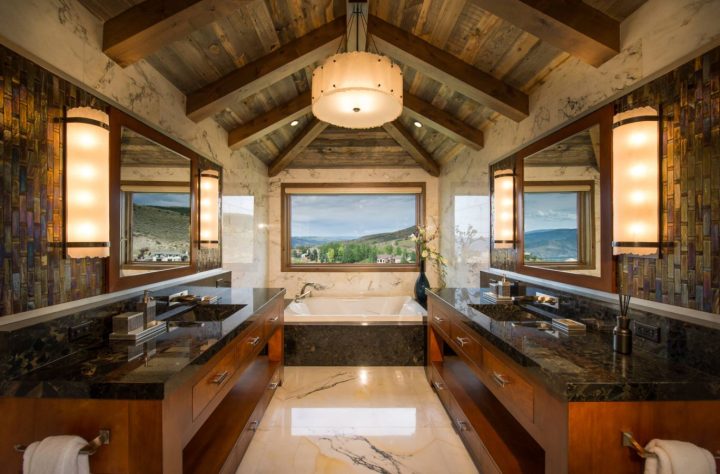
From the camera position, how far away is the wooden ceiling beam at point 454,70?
2.39 m

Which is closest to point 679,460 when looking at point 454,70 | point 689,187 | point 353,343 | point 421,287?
point 689,187

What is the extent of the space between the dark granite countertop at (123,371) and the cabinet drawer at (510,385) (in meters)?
1.28

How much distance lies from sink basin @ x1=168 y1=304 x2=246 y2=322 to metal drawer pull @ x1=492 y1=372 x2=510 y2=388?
1550 millimetres

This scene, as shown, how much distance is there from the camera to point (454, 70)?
7.92 feet

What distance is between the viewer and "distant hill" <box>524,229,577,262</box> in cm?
192

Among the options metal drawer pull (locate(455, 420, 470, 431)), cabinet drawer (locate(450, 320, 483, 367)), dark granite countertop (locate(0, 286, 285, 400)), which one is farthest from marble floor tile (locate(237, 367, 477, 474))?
dark granite countertop (locate(0, 286, 285, 400))

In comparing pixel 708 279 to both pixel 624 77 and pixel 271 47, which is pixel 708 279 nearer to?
pixel 624 77

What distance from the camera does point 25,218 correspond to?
123 cm

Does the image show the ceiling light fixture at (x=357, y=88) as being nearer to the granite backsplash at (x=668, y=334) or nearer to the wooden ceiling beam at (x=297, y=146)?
the granite backsplash at (x=668, y=334)

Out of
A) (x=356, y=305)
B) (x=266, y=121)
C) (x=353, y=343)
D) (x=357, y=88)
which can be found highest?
(x=266, y=121)

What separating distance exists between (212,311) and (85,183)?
106 centimetres

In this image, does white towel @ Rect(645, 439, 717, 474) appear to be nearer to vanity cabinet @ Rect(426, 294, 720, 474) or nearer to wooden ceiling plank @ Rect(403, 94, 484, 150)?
vanity cabinet @ Rect(426, 294, 720, 474)

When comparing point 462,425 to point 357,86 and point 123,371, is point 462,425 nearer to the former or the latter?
point 123,371

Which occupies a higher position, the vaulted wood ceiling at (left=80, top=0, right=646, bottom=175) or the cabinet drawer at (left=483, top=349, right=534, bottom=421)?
the vaulted wood ceiling at (left=80, top=0, right=646, bottom=175)
